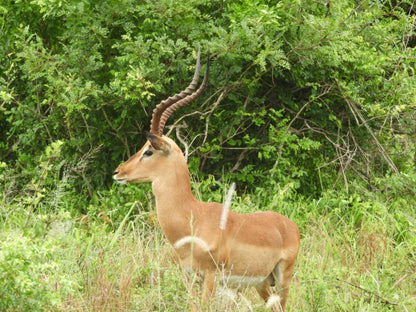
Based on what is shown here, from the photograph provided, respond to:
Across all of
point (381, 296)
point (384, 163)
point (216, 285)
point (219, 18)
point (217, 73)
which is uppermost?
point (219, 18)

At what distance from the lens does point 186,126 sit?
6.27m

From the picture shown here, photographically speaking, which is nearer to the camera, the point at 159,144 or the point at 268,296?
the point at 159,144

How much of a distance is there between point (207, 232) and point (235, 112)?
2.85 meters

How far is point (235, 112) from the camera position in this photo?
6.55 meters

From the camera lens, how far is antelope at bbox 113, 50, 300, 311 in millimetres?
3818

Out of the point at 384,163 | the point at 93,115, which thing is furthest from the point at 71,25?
the point at 384,163

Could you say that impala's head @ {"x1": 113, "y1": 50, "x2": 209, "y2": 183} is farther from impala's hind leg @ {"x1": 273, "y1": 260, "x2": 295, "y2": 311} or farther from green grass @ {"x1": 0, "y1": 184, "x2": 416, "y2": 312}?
impala's hind leg @ {"x1": 273, "y1": 260, "x2": 295, "y2": 311}

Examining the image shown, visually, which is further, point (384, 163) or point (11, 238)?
point (384, 163)

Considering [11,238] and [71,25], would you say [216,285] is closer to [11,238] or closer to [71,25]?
[11,238]

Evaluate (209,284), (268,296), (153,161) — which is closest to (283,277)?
(268,296)

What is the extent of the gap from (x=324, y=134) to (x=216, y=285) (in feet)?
10.9

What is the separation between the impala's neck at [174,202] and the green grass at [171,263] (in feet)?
1.16

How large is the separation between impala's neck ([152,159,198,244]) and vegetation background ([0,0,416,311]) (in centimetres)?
114

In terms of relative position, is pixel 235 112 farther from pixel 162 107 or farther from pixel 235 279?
pixel 235 279
